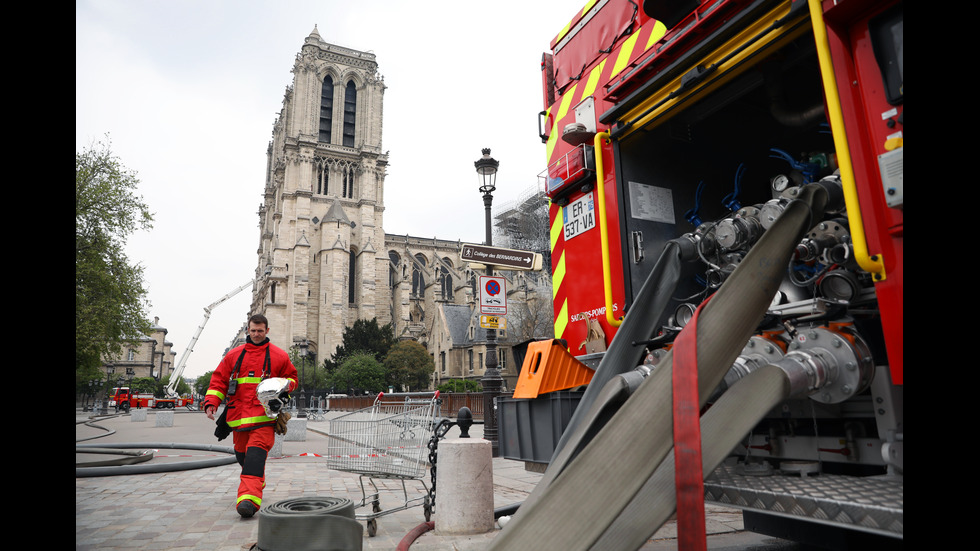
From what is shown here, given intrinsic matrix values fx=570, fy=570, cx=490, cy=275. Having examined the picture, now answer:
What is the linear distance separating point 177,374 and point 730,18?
65.9m

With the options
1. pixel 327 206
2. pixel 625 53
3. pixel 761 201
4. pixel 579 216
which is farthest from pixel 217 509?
pixel 327 206

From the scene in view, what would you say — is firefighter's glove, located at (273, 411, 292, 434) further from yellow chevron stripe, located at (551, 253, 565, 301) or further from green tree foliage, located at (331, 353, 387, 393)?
green tree foliage, located at (331, 353, 387, 393)

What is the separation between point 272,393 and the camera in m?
5.30

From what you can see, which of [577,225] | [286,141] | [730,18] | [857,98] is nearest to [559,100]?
[577,225]

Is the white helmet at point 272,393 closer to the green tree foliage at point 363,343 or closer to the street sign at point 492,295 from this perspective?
the street sign at point 492,295

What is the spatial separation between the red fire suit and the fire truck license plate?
3026 millimetres

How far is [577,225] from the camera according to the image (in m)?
3.81

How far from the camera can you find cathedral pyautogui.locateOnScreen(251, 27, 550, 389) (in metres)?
54.7

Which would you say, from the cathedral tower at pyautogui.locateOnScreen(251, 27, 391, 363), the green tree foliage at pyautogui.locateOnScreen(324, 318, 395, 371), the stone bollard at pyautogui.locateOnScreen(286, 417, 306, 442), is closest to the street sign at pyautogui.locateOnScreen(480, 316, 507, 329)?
the stone bollard at pyautogui.locateOnScreen(286, 417, 306, 442)

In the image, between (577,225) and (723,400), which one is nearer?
(723,400)

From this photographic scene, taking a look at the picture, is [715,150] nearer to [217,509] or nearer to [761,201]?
[761,201]

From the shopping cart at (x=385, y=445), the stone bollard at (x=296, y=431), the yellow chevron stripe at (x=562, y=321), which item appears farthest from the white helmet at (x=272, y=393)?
the stone bollard at (x=296, y=431)
